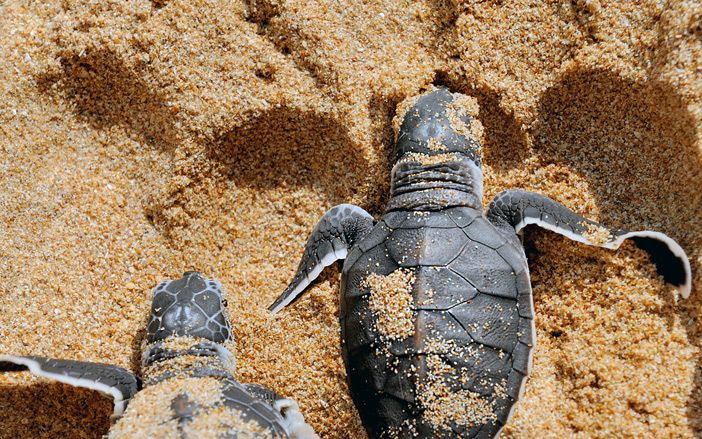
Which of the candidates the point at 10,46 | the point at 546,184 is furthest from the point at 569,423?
the point at 10,46

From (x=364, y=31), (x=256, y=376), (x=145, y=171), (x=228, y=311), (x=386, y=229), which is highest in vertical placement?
(x=364, y=31)

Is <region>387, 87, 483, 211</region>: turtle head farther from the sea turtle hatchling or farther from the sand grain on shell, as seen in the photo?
the sea turtle hatchling

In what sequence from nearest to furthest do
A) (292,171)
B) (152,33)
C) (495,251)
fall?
1. (495,251)
2. (152,33)
3. (292,171)

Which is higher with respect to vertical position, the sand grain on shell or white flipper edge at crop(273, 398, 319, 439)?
the sand grain on shell

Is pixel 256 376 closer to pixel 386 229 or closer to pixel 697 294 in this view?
pixel 386 229

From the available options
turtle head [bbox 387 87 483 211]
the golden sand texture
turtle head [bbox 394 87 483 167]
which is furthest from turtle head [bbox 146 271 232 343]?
turtle head [bbox 394 87 483 167]

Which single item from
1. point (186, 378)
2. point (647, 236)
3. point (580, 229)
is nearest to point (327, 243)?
point (186, 378)
